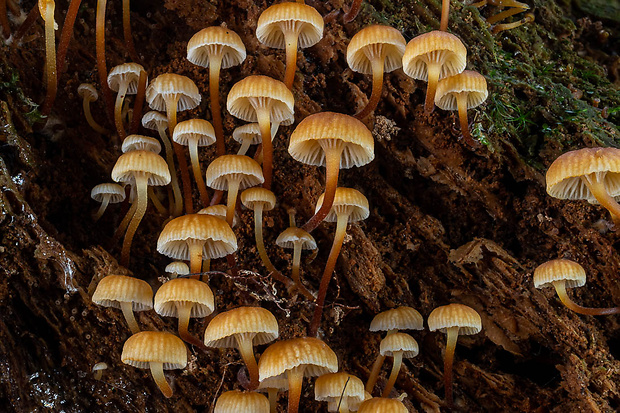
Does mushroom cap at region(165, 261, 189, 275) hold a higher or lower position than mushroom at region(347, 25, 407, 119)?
lower

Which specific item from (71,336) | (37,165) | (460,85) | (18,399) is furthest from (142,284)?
(460,85)

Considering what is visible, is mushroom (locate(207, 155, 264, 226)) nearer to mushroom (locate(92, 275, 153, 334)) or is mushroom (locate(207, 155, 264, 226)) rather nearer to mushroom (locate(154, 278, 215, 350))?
mushroom (locate(154, 278, 215, 350))

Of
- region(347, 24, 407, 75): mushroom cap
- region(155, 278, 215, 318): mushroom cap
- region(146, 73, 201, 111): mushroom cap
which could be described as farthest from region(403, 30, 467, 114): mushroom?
region(155, 278, 215, 318): mushroom cap

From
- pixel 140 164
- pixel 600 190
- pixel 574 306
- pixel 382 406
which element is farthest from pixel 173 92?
pixel 574 306

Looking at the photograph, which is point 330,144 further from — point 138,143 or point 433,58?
point 138,143

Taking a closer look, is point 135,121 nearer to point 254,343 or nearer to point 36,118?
point 36,118

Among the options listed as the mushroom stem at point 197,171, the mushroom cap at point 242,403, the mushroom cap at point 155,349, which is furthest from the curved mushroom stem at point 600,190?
the mushroom cap at point 155,349

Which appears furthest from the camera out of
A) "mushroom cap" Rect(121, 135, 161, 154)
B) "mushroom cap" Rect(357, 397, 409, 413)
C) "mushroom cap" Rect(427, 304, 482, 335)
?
"mushroom cap" Rect(121, 135, 161, 154)
